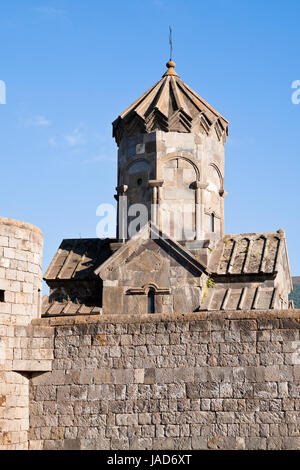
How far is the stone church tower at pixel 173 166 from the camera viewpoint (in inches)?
931

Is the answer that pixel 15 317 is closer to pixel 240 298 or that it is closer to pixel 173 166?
pixel 240 298

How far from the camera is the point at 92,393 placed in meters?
14.0

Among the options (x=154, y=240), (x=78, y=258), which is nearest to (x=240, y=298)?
(x=154, y=240)

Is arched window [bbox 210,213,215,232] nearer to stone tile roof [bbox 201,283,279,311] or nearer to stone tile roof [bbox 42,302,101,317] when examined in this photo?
stone tile roof [bbox 201,283,279,311]

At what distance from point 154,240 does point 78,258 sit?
309 centimetres

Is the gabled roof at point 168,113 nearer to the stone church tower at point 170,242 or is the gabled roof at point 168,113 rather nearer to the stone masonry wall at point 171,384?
the stone church tower at point 170,242

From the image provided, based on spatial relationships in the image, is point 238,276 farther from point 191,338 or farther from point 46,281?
point 191,338

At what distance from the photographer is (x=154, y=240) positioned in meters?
22.2

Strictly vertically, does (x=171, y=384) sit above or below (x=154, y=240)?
below

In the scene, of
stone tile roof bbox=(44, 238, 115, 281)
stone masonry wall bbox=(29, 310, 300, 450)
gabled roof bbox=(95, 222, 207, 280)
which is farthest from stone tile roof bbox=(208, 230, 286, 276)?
stone masonry wall bbox=(29, 310, 300, 450)

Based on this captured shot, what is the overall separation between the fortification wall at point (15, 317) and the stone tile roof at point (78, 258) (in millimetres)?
9032
